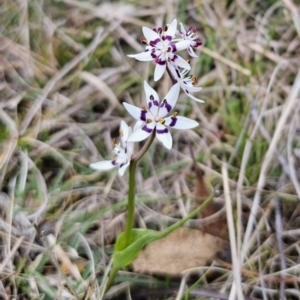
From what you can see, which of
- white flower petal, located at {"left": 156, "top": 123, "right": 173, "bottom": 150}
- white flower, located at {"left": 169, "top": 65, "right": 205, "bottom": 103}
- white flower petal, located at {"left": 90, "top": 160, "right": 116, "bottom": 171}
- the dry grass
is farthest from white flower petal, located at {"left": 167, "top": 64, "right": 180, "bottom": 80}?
the dry grass

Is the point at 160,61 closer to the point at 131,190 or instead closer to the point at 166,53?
the point at 166,53

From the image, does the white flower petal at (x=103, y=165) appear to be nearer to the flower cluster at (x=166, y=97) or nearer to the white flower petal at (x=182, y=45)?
the flower cluster at (x=166, y=97)

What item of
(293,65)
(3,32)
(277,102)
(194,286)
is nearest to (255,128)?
(277,102)

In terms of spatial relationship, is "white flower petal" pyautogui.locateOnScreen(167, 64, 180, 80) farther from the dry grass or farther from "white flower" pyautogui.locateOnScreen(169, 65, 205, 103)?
the dry grass

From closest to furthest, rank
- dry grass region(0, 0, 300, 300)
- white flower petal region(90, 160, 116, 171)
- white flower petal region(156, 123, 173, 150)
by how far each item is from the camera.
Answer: white flower petal region(156, 123, 173, 150) → white flower petal region(90, 160, 116, 171) → dry grass region(0, 0, 300, 300)

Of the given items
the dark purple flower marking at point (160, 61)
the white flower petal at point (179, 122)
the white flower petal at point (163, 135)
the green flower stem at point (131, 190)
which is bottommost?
the green flower stem at point (131, 190)

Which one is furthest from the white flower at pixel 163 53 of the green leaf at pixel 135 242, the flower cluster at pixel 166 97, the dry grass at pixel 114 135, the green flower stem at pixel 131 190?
the dry grass at pixel 114 135

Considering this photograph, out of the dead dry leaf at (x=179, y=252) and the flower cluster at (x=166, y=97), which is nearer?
the flower cluster at (x=166, y=97)
